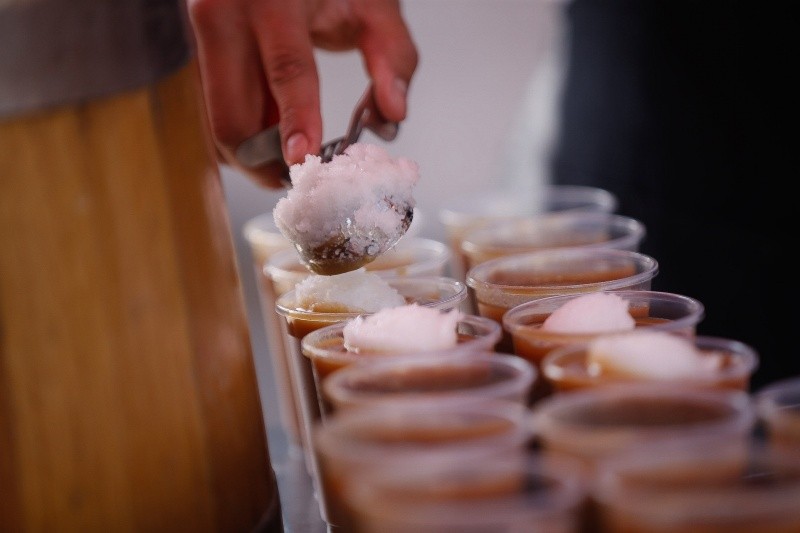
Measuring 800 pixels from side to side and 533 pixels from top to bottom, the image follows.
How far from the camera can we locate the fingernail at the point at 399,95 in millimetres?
1826

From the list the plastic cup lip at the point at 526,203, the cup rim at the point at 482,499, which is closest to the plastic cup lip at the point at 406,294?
the cup rim at the point at 482,499

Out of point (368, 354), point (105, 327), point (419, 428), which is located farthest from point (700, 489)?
point (105, 327)

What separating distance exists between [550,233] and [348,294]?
795 millimetres

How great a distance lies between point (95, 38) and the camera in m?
0.95

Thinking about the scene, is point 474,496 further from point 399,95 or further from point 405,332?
point 399,95

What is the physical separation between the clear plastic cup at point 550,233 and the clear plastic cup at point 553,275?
25cm

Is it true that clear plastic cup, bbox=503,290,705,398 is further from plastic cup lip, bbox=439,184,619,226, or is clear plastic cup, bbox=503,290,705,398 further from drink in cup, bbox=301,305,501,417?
plastic cup lip, bbox=439,184,619,226

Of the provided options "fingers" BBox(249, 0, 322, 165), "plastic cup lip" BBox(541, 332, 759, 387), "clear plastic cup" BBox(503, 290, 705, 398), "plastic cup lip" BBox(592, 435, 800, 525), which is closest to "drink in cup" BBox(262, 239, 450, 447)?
"fingers" BBox(249, 0, 322, 165)

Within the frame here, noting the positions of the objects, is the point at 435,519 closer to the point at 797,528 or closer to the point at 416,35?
the point at 797,528

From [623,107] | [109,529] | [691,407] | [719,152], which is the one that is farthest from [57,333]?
[623,107]

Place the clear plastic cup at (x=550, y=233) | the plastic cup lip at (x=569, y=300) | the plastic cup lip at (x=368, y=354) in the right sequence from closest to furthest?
the plastic cup lip at (x=368, y=354) → the plastic cup lip at (x=569, y=300) → the clear plastic cup at (x=550, y=233)

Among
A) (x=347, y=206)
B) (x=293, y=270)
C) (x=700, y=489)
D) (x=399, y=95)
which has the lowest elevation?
(x=700, y=489)

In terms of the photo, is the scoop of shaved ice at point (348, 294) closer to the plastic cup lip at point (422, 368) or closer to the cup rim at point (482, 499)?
the plastic cup lip at point (422, 368)

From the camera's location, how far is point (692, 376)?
3.15 ft
